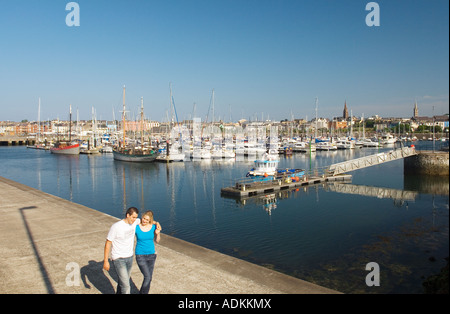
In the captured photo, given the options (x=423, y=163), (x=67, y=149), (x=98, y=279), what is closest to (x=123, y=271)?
(x=98, y=279)

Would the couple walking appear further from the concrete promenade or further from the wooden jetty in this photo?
the wooden jetty

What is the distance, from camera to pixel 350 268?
659 inches

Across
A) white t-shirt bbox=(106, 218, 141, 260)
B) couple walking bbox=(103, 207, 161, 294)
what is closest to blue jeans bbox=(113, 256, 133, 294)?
Answer: couple walking bbox=(103, 207, 161, 294)

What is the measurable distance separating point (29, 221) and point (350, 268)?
1556cm

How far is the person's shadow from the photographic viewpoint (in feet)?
30.9

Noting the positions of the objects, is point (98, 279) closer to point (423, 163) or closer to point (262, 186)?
point (262, 186)

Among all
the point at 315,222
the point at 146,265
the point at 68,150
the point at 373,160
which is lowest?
the point at 315,222

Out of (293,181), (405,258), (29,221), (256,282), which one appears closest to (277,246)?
(405,258)

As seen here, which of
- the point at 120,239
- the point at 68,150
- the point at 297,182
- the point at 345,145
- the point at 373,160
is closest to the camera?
the point at 120,239

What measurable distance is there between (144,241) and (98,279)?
3.19 m

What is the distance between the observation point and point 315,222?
86.6 ft

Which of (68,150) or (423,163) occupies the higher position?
(68,150)

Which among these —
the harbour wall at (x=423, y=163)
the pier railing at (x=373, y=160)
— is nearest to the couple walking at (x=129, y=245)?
the pier railing at (x=373, y=160)
